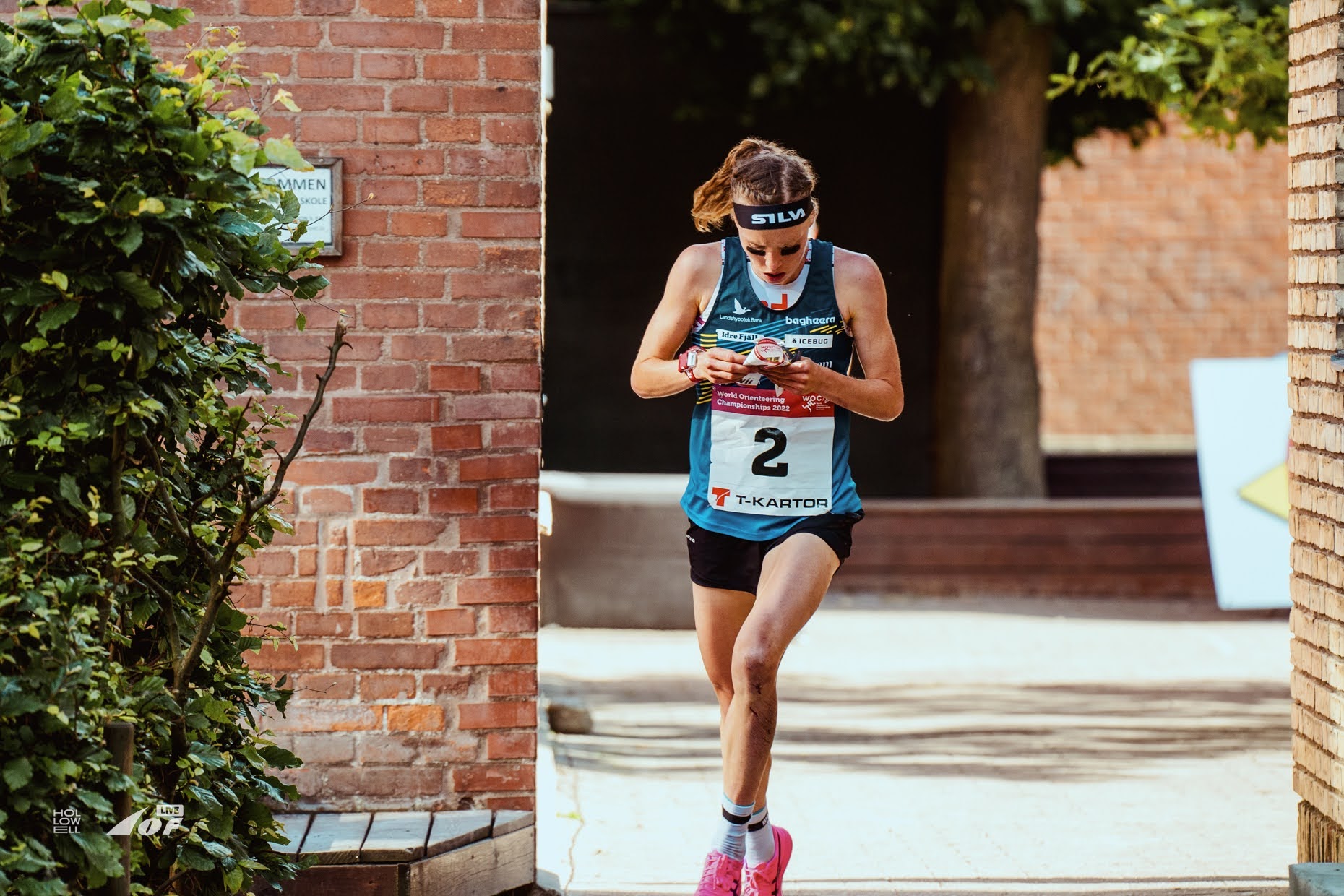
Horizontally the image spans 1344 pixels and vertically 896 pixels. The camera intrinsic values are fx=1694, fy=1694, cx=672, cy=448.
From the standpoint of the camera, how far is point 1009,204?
1316cm

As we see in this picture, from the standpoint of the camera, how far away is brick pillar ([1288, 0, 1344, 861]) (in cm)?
454

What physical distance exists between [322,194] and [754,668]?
1825 mm

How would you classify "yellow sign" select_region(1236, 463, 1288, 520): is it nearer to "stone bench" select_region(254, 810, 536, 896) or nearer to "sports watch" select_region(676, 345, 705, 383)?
"stone bench" select_region(254, 810, 536, 896)

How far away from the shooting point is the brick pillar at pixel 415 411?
15.5ft

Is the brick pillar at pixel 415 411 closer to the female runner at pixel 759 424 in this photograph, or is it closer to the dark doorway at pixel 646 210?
the female runner at pixel 759 424

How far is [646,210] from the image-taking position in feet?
47.4

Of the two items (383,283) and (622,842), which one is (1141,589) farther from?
(383,283)

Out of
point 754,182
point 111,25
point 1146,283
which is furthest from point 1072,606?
point 111,25

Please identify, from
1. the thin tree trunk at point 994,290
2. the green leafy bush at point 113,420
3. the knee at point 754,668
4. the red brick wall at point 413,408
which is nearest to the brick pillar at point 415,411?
the red brick wall at point 413,408

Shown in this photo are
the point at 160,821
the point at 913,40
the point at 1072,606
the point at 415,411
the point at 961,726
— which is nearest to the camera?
the point at 160,821

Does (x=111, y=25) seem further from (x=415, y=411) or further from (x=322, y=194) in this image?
(x=415, y=411)

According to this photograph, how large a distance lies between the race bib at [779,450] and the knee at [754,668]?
0.37m

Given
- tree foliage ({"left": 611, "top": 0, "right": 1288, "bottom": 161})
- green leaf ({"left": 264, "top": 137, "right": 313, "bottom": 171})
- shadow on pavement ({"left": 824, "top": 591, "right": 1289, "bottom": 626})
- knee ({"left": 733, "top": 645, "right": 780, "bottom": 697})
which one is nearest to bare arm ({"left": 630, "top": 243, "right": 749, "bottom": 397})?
knee ({"left": 733, "top": 645, "right": 780, "bottom": 697})

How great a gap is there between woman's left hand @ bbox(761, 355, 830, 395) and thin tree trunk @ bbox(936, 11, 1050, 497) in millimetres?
9433
